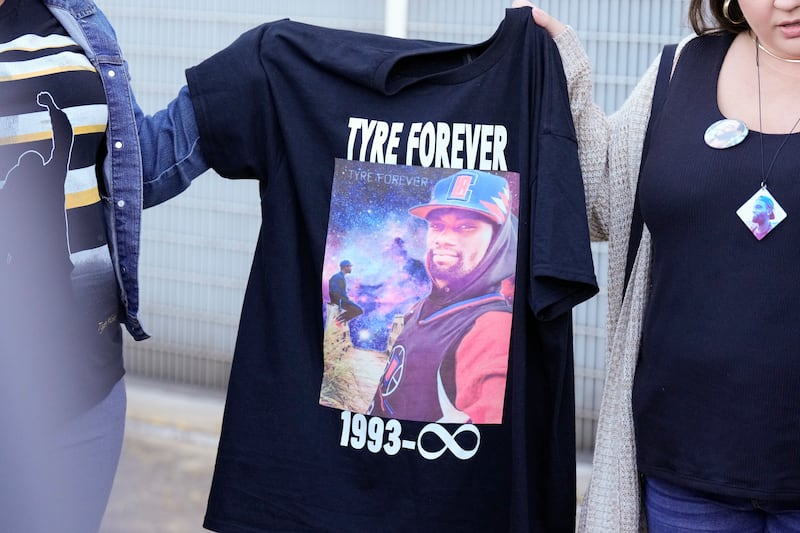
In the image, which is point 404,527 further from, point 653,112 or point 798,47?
point 798,47

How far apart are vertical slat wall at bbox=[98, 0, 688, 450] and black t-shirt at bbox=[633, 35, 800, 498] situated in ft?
5.65

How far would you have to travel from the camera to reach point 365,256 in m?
2.11

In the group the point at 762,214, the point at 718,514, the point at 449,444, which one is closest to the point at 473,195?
the point at 449,444

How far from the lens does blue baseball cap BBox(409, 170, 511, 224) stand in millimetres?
2062

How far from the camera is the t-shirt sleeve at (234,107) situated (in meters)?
2.08

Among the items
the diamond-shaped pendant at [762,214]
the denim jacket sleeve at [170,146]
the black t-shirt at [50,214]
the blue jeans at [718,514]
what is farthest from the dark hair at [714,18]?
the black t-shirt at [50,214]

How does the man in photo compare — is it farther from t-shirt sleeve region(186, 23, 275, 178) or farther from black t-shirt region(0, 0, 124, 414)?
black t-shirt region(0, 0, 124, 414)

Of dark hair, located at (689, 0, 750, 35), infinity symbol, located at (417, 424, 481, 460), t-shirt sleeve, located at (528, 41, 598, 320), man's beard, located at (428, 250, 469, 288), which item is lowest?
infinity symbol, located at (417, 424, 481, 460)

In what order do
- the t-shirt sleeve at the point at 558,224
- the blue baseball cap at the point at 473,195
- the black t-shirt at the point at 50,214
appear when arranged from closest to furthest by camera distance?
the black t-shirt at the point at 50,214 < the t-shirt sleeve at the point at 558,224 < the blue baseball cap at the point at 473,195

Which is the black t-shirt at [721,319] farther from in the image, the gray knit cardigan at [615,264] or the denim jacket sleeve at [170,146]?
the denim jacket sleeve at [170,146]

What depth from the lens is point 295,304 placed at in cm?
212

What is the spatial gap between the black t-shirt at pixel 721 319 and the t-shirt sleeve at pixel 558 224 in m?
0.17

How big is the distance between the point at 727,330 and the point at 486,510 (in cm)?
65

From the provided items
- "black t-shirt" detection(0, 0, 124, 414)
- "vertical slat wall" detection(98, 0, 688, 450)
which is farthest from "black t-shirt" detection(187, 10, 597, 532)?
"vertical slat wall" detection(98, 0, 688, 450)
